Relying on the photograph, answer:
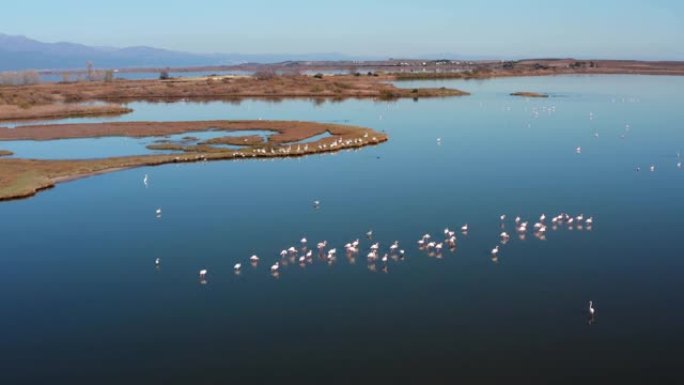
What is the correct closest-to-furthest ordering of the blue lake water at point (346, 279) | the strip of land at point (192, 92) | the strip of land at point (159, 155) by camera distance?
the blue lake water at point (346, 279) < the strip of land at point (159, 155) < the strip of land at point (192, 92)

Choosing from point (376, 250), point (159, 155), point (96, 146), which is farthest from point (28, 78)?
point (376, 250)

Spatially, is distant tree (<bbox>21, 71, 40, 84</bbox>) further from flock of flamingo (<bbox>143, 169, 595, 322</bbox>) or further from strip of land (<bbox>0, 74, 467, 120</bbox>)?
flock of flamingo (<bbox>143, 169, 595, 322</bbox>)

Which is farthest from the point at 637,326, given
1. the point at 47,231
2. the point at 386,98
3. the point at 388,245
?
the point at 386,98

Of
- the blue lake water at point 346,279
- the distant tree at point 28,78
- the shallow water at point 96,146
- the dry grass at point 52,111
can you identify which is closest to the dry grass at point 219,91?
the dry grass at point 52,111

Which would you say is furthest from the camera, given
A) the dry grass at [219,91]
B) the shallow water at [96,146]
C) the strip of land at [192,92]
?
the dry grass at [219,91]

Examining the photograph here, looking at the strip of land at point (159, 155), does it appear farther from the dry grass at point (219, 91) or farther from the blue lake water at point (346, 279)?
the dry grass at point (219, 91)

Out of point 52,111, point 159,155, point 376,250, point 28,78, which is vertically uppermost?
point 28,78

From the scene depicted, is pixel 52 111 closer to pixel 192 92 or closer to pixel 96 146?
pixel 192 92

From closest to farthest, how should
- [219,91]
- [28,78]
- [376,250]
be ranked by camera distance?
[376,250] < [219,91] < [28,78]
